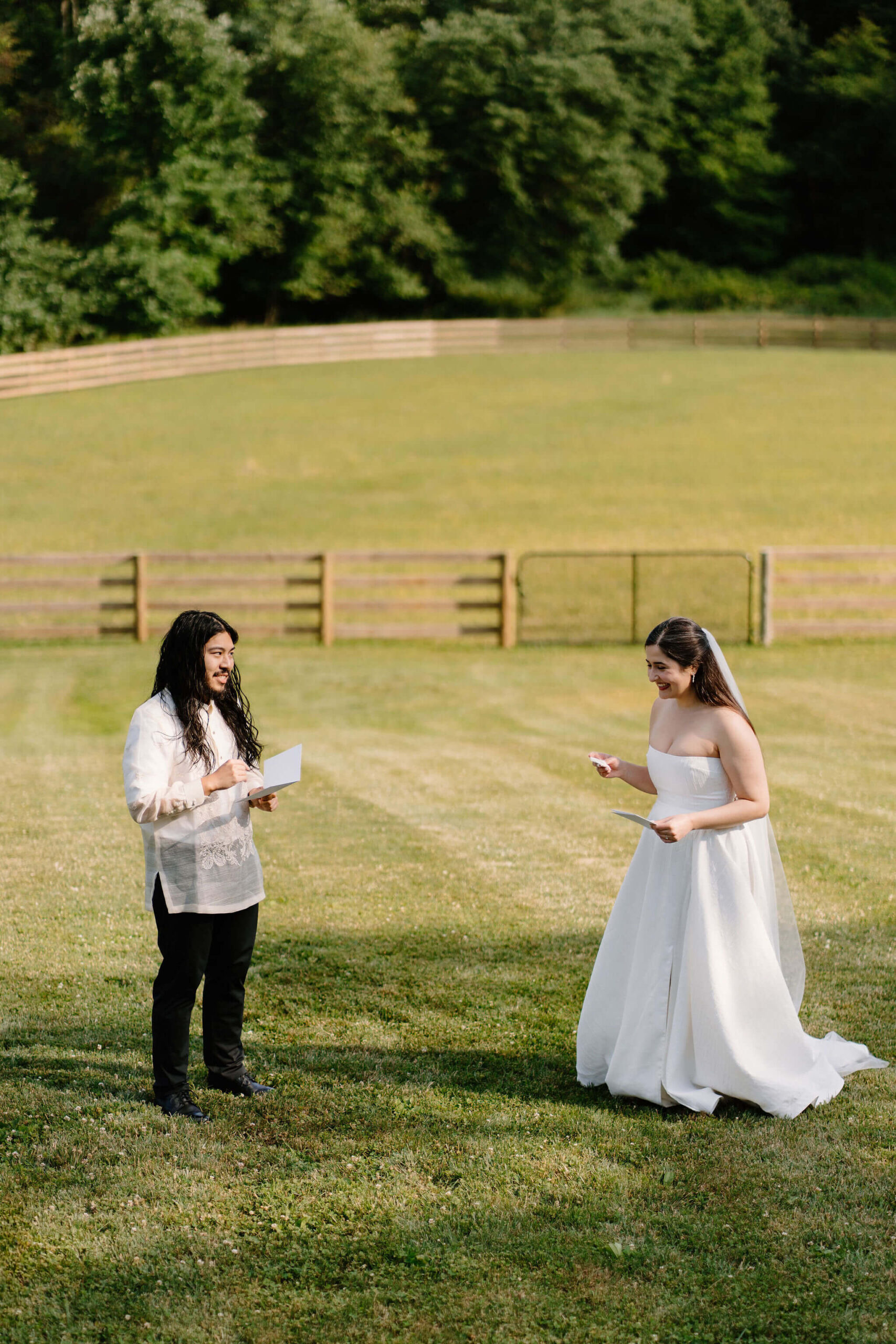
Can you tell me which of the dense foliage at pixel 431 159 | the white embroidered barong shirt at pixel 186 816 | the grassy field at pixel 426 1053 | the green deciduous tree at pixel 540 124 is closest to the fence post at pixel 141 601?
the grassy field at pixel 426 1053

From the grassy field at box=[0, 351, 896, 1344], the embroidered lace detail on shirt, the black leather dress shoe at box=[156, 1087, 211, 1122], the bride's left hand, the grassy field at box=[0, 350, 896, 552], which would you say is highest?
the grassy field at box=[0, 350, 896, 552]

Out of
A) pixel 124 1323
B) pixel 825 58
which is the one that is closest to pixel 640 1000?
pixel 124 1323

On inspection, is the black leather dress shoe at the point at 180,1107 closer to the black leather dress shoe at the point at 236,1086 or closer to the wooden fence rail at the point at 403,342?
the black leather dress shoe at the point at 236,1086

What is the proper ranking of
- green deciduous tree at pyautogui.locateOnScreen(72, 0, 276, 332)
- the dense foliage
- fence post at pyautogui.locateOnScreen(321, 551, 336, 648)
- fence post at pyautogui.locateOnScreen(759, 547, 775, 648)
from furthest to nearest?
1. the dense foliage
2. green deciduous tree at pyautogui.locateOnScreen(72, 0, 276, 332)
3. fence post at pyautogui.locateOnScreen(759, 547, 775, 648)
4. fence post at pyautogui.locateOnScreen(321, 551, 336, 648)

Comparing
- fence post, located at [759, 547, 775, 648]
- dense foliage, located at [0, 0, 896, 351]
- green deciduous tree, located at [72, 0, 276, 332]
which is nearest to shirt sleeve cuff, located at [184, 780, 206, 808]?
fence post, located at [759, 547, 775, 648]

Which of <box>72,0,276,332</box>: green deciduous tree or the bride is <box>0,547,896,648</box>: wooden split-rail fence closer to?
the bride

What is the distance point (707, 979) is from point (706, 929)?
0.18 m

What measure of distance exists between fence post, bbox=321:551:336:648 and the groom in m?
14.8

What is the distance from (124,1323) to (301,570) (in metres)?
20.2

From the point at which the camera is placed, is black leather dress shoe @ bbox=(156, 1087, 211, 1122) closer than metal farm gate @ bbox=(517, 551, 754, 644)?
Yes

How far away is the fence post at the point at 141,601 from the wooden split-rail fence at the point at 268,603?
0.02 meters

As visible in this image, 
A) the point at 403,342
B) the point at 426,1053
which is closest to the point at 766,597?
the point at 426,1053

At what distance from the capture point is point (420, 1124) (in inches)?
199

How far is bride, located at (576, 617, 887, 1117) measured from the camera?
5031mm
